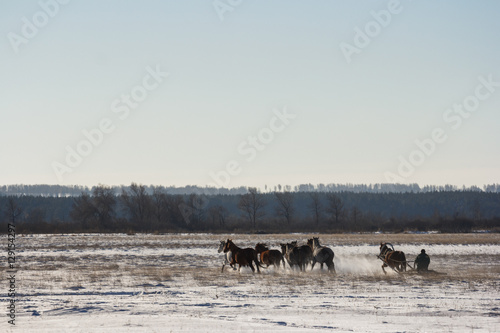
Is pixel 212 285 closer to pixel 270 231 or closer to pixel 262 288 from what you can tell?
pixel 262 288

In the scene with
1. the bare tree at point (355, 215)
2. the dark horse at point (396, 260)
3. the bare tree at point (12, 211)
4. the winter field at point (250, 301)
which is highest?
the bare tree at point (12, 211)

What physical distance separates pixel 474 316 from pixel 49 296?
1106 centimetres

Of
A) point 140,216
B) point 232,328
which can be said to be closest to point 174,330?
point 232,328

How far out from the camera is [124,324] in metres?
11.8

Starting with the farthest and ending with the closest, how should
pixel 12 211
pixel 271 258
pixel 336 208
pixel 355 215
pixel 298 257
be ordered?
pixel 12 211
pixel 336 208
pixel 355 215
pixel 271 258
pixel 298 257

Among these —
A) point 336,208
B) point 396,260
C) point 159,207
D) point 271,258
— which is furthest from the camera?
point 159,207

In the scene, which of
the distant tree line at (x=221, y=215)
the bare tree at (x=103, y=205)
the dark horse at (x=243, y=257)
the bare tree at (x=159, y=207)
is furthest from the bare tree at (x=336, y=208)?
the dark horse at (x=243, y=257)

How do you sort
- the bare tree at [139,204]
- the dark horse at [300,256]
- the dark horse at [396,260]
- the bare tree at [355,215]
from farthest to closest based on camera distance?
1. the bare tree at [139,204]
2. the bare tree at [355,215]
3. the dark horse at [300,256]
4. the dark horse at [396,260]

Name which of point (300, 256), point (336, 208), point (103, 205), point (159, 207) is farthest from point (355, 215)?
point (300, 256)

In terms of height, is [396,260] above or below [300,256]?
below

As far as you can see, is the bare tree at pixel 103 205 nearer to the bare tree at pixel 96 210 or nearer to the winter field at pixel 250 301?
the bare tree at pixel 96 210

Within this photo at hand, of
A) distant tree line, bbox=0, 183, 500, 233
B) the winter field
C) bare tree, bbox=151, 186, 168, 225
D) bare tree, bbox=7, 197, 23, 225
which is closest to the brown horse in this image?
the winter field

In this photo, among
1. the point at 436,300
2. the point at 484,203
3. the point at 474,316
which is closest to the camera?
the point at 474,316

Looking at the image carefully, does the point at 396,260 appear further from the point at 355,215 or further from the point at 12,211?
the point at 12,211
